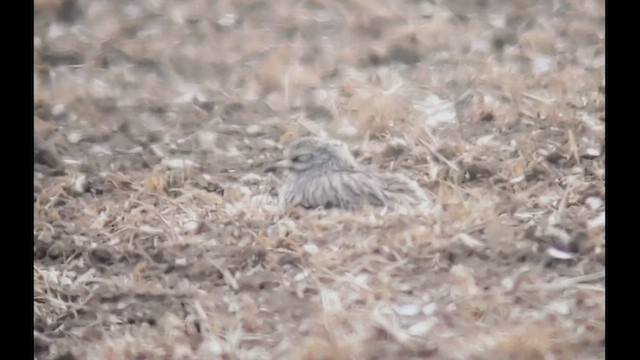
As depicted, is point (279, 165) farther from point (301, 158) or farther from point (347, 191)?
point (347, 191)

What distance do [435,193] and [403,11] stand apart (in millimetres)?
394

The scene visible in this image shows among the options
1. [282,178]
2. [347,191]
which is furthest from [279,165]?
[347,191]

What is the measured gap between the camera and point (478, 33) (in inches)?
57.9

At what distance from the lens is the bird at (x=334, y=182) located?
56.6 inches

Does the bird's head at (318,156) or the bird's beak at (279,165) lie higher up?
the bird's head at (318,156)

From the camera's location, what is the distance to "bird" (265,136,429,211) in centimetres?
144

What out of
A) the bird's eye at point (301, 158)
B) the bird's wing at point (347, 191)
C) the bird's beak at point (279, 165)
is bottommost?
the bird's wing at point (347, 191)

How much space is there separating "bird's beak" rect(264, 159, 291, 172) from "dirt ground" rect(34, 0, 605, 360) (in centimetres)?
1

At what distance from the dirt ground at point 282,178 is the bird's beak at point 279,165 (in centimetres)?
1

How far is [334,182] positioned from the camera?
4.75ft

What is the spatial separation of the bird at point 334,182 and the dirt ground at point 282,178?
0.02 metres

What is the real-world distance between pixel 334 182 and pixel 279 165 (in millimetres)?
121
